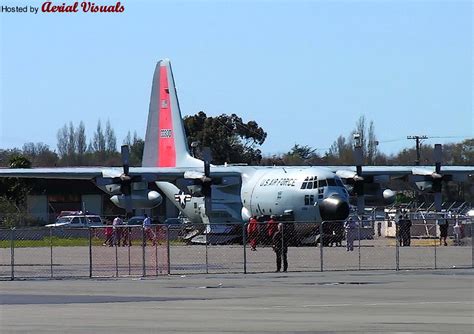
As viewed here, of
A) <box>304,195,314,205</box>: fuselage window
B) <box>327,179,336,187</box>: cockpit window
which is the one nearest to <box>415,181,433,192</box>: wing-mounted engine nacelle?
<box>327,179,336,187</box>: cockpit window

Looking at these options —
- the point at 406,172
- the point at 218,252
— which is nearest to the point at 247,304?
the point at 218,252

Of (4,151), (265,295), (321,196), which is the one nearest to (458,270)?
(265,295)

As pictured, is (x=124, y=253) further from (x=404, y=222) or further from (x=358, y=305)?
(x=358, y=305)

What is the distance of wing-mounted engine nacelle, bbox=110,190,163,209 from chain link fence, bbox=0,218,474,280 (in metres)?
2.46

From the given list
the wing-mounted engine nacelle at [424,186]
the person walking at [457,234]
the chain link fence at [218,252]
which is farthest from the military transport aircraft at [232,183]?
the person walking at [457,234]

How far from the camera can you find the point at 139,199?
5122cm

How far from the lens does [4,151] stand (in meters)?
118

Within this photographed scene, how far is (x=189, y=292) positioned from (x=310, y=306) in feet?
14.4

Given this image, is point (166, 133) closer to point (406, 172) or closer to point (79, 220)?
point (79, 220)

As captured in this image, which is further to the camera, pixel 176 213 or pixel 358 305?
pixel 176 213

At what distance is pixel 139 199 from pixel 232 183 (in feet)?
14.2

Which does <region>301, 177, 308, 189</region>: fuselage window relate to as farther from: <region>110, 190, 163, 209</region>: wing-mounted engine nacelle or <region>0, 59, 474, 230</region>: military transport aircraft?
<region>110, 190, 163, 209</region>: wing-mounted engine nacelle

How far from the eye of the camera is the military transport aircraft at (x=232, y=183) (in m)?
46.3

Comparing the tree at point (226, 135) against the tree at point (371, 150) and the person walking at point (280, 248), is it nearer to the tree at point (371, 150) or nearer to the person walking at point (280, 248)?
the tree at point (371, 150)
